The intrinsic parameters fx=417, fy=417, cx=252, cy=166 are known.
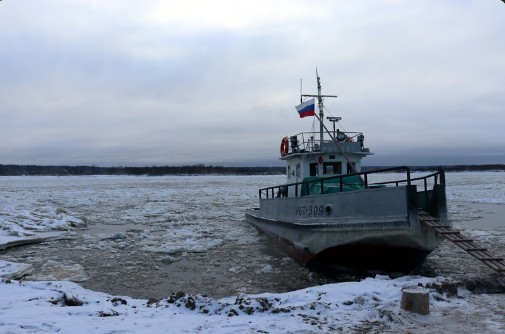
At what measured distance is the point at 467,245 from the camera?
7164 mm

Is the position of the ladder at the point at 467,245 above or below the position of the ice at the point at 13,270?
above

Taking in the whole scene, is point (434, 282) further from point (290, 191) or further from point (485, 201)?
point (485, 201)

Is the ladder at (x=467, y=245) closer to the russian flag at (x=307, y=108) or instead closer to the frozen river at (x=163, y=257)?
the frozen river at (x=163, y=257)

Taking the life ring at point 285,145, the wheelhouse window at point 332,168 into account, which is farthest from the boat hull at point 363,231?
the life ring at point 285,145

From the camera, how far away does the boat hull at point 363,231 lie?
24.8 ft

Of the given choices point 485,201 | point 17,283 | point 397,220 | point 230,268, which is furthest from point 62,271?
point 485,201

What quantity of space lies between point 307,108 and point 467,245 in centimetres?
652

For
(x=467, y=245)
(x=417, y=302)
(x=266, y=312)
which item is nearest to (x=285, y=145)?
(x=467, y=245)

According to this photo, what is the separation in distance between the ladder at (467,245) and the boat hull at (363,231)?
0.74ft

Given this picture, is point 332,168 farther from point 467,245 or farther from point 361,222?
point 467,245

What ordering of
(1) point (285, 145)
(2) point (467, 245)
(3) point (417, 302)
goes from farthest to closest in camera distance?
(1) point (285, 145) → (2) point (467, 245) → (3) point (417, 302)

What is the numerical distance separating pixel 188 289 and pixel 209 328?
388cm

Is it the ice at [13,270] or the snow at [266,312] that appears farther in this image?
the ice at [13,270]

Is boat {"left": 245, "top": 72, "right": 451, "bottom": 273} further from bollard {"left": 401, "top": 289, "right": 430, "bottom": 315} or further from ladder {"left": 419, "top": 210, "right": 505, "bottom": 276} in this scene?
bollard {"left": 401, "top": 289, "right": 430, "bottom": 315}
